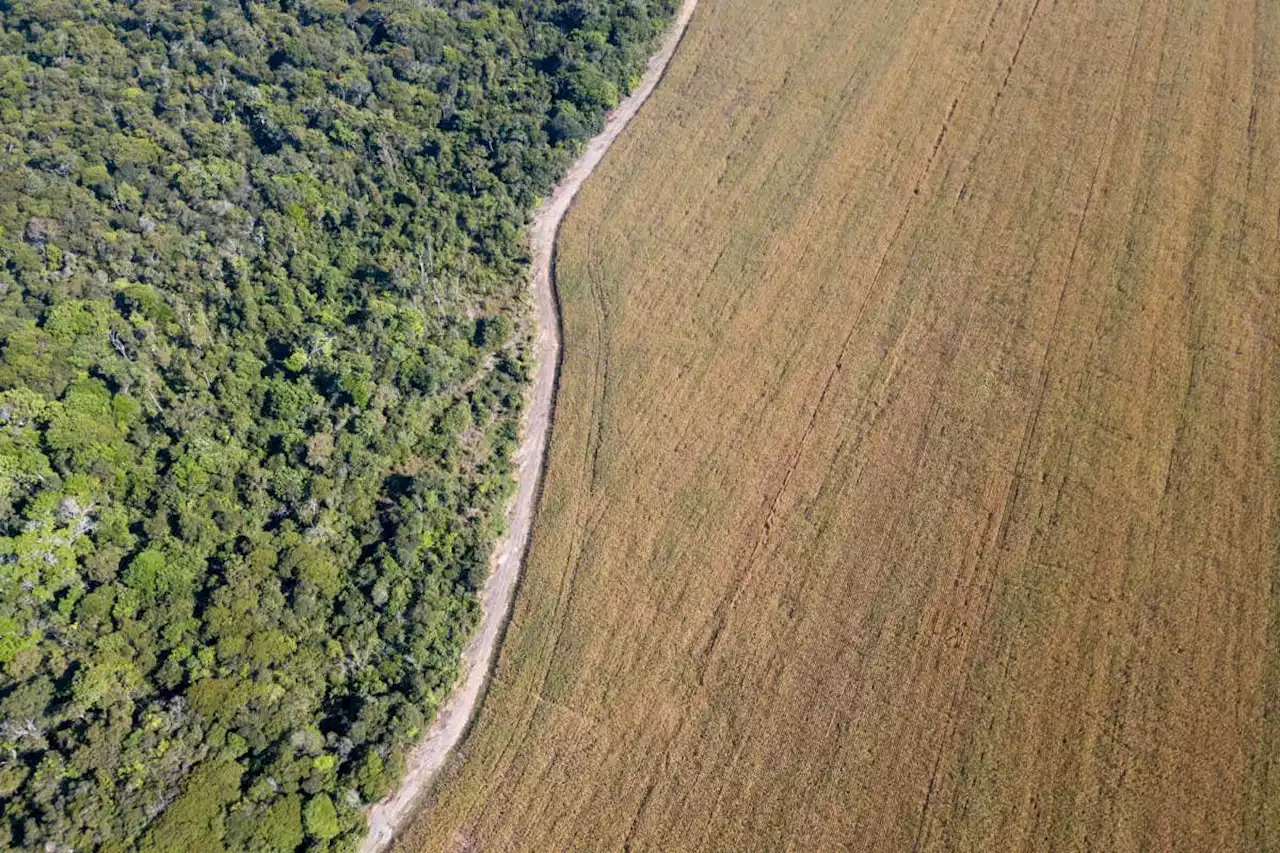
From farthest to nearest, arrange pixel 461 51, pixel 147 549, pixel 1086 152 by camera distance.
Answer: pixel 461 51, pixel 1086 152, pixel 147 549

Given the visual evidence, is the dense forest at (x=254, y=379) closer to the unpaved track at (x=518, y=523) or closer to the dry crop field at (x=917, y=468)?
the unpaved track at (x=518, y=523)

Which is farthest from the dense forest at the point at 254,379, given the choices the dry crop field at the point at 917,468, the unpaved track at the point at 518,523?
the dry crop field at the point at 917,468

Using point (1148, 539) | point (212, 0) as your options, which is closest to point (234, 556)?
point (1148, 539)

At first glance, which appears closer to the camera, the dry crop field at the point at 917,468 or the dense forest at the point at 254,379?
the dense forest at the point at 254,379

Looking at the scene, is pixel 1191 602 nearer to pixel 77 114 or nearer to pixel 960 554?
pixel 960 554

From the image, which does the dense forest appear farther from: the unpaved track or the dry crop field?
the dry crop field

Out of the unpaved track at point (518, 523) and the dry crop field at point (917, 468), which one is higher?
the dry crop field at point (917, 468)

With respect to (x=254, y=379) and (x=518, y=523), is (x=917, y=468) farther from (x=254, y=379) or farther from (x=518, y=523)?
(x=254, y=379)
